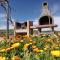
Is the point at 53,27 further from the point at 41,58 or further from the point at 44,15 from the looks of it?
the point at 41,58

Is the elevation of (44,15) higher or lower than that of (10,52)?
→ higher

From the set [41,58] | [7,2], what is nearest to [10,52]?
[41,58]

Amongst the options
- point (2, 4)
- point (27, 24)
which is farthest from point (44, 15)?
point (2, 4)

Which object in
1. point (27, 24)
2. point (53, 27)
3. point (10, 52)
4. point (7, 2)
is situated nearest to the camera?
point (10, 52)

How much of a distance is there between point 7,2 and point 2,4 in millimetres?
278

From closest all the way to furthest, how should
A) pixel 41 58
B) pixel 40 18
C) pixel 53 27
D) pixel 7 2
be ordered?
pixel 41 58 < pixel 7 2 < pixel 53 27 < pixel 40 18

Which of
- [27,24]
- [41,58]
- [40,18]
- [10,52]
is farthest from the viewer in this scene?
[40,18]

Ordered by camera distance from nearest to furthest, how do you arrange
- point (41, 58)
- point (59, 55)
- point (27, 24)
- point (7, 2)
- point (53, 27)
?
1. point (59, 55)
2. point (41, 58)
3. point (7, 2)
4. point (53, 27)
5. point (27, 24)

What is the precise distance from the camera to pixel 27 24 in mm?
13328

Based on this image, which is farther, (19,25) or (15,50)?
(19,25)

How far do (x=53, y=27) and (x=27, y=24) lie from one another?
1778 mm

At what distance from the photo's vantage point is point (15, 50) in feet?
7.61

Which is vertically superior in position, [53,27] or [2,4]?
[2,4]

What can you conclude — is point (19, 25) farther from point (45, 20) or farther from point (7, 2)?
point (7, 2)
